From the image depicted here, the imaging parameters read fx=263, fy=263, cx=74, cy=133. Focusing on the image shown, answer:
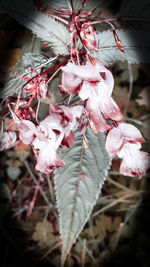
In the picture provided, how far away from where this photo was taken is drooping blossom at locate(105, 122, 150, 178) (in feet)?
1.36

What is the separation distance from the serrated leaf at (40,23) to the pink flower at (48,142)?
6.7 inches

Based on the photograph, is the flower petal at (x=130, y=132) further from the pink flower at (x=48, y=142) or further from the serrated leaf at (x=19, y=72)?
the serrated leaf at (x=19, y=72)

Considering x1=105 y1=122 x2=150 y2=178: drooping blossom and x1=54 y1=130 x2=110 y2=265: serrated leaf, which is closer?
x1=105 y1=122 x2=150 y2=178: drooping blossom

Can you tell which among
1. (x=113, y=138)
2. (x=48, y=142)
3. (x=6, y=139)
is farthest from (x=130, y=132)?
(x=6, y=139)

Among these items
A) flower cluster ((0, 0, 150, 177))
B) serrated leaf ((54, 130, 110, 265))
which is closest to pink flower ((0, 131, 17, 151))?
flower cluster ((0, 0, 150, 177))

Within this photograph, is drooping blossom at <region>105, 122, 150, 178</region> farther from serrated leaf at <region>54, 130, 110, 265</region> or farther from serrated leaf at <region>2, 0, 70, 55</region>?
serrated leaf at <region>2, 0, 70, 55</region>

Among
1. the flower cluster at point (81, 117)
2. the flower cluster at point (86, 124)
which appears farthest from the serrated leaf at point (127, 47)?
the flower cluster at point (86, 124)

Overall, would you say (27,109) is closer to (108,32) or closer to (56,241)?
(108,32)

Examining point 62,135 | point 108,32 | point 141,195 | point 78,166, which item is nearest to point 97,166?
point 78,166

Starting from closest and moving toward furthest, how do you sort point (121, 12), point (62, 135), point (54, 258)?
point (62, 135), point (121, 12), point (54, 258)

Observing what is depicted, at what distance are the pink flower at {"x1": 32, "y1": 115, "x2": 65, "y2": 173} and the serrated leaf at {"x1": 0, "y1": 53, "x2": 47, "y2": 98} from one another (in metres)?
0.13

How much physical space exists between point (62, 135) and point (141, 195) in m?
0.71

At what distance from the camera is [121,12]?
541 mm

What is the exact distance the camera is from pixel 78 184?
0.56 meters
